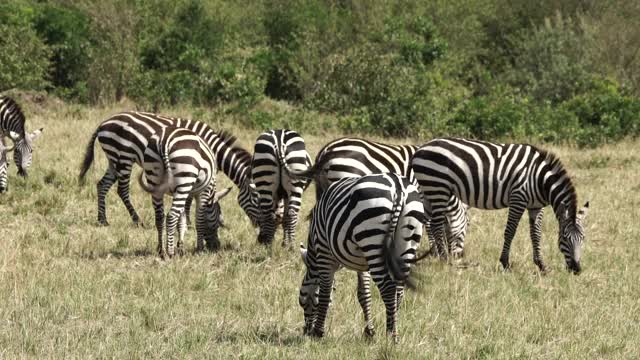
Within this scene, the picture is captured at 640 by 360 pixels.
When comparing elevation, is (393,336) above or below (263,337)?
above

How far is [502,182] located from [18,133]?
9885 mm

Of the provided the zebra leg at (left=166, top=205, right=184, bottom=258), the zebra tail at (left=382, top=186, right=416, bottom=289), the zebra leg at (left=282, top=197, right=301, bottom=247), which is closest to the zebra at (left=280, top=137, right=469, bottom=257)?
the zebra leg at (left=282, top=197, right=301, bottom=247)

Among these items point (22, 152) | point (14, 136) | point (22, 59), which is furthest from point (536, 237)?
point (22, 59)

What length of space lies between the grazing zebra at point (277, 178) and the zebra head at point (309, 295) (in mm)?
3838

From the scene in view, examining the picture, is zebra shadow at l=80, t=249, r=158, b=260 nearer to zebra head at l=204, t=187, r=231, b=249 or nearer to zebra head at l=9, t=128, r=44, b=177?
zebra head at l=204, t=187, r=231, b=249

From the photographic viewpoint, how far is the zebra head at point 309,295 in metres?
7.39

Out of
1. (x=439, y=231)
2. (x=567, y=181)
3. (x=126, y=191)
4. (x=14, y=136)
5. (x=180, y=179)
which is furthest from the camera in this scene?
(x=14, y=136)

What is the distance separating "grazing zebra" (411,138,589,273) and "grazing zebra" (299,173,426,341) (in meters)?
3.70

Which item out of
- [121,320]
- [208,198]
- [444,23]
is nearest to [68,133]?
[208,198]

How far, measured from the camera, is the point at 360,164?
10414 millimetres

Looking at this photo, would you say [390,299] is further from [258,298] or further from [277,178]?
[277,178]

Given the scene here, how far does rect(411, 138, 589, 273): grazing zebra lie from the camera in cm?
1045

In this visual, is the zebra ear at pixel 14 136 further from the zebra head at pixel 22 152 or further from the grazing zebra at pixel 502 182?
the grazing zebra at pixel 502 182

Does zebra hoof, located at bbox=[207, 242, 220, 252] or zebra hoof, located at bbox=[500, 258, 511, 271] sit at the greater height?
zebra hoof, located at bbox=[500, 258, 511, 271]
